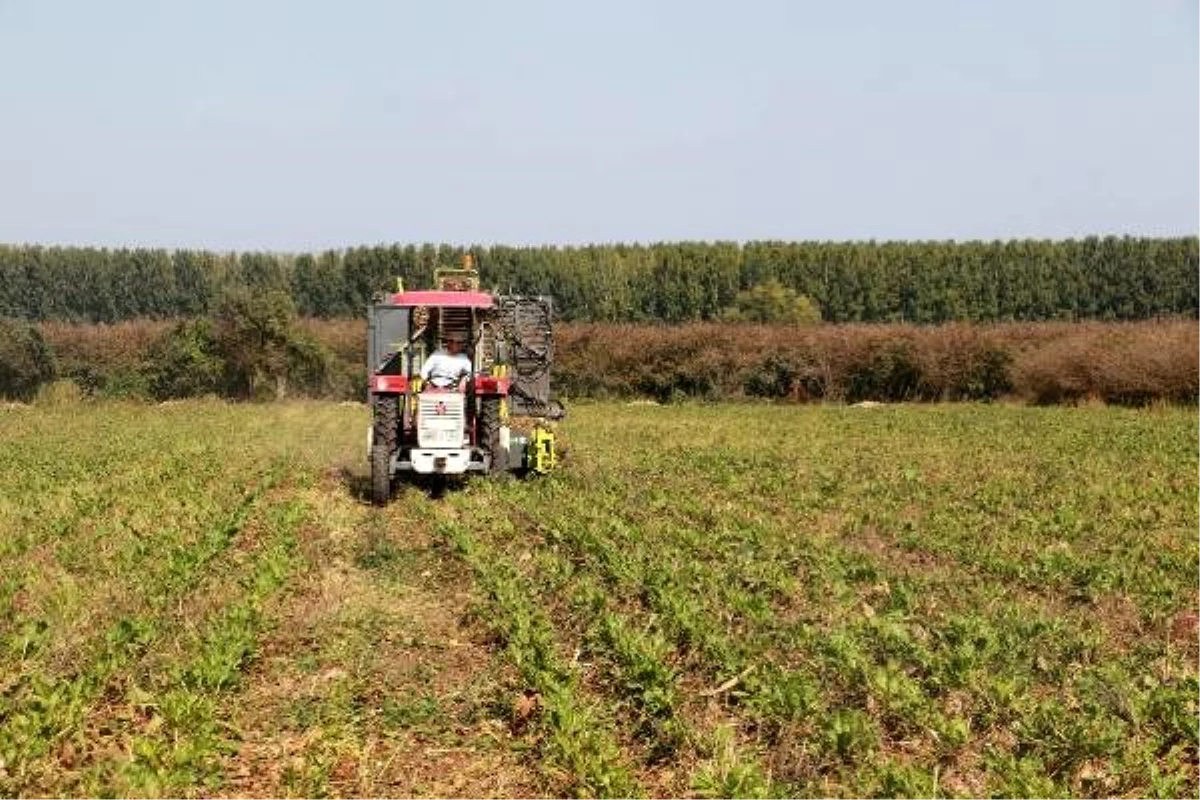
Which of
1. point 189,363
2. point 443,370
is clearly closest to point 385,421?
point 443,370

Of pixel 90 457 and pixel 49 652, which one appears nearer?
pixel 49 652

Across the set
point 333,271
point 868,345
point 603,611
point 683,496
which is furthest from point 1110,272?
point 603,611

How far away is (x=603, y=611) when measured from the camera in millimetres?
7328

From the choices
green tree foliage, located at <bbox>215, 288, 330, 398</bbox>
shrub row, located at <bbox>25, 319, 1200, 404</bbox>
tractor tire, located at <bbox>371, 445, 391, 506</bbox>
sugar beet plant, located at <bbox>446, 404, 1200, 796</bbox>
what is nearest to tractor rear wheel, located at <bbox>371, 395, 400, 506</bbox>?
tractor tire, located at <bbox>371, 445, 391, 506</bbox>

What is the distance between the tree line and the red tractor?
163ft

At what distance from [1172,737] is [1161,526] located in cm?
633

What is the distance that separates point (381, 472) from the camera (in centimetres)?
1305

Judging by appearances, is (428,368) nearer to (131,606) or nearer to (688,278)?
(131,606)

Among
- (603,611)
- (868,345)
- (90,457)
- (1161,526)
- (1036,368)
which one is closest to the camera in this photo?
(603,611)

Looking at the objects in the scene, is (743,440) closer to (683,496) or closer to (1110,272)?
(683,496)

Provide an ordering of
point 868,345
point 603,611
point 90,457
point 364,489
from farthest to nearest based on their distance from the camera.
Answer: point 868,345
point 90,457
point 364,489
point 603,611

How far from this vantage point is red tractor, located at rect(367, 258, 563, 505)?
1322 centimetres

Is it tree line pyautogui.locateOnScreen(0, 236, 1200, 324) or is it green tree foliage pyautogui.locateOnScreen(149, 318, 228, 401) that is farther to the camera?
tree line pyautogui.locateOnScreen(0, 236, 1200, 324)

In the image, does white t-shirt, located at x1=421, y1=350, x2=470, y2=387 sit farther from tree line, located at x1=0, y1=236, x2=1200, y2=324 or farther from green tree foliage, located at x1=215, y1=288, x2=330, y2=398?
tree line, located at x1=0, y1=236, x2=1200, y2=324
